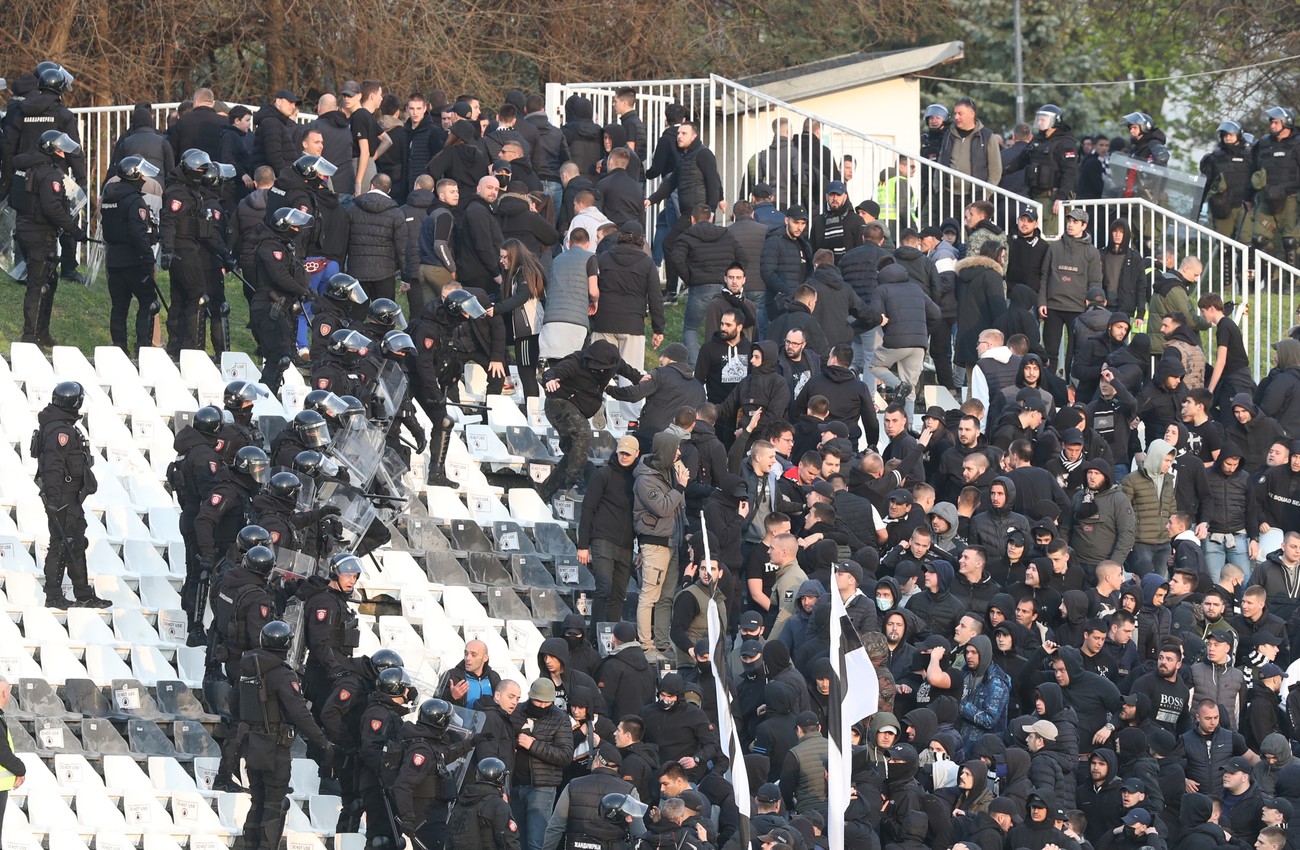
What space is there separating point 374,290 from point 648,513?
151 inches

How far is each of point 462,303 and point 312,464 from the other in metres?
2.30

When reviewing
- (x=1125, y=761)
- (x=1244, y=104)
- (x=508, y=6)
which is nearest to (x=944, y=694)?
(x=1125, y=761)

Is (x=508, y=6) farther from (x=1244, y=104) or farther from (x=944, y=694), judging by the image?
(x=944, y=694)

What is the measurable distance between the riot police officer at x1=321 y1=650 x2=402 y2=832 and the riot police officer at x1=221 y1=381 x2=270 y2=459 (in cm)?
188

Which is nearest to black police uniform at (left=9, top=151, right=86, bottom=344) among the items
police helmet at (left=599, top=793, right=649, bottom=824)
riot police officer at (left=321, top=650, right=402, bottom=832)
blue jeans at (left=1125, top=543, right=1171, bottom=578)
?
riot police officer at (left=321, top=650, right=402, bottom=832)

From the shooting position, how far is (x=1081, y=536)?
728 inches

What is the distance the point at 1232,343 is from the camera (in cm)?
2089

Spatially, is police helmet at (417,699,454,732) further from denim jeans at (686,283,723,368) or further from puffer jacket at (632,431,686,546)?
denim jeans at (686,283,723,368)

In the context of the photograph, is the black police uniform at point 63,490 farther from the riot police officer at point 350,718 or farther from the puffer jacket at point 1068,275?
the puffer jacket at point 1068,275

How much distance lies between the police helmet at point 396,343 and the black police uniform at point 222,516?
1.68 meters

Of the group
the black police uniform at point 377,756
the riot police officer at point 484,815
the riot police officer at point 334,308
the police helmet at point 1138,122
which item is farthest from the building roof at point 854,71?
the riot police officer at point 484,815

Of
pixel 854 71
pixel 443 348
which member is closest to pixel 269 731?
pixel 443 348

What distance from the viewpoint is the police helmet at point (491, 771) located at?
1473cm

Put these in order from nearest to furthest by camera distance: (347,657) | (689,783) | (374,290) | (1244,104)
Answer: (689,783), (347,657), (374,290), (1244,104)
